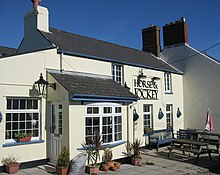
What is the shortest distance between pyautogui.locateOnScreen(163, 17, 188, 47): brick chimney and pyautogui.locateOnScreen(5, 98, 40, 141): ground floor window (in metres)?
12.7

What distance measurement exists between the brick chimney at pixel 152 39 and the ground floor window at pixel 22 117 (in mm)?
12585

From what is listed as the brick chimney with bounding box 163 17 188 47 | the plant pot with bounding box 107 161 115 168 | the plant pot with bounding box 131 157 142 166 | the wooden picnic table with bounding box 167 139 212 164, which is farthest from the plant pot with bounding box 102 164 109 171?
the brick chimney with bounding box 163 17 188 47

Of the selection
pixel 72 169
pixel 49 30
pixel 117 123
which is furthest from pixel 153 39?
pixel 72 169

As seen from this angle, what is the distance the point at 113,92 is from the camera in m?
10.6

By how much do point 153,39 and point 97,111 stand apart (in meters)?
12.0

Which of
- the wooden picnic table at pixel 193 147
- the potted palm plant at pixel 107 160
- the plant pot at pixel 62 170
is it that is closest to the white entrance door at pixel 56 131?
the plant pot at pixel 62 170

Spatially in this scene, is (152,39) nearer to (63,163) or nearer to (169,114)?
(169,114)

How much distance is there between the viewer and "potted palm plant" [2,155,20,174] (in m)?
8.37

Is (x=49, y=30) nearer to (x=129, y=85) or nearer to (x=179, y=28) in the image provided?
(x=129, y=85)

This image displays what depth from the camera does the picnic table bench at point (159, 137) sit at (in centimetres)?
1392

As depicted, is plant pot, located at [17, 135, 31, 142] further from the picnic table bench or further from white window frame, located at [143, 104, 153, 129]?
white window frame, located at [143, 104, 153, 129]

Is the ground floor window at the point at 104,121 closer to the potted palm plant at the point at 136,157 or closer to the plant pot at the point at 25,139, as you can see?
the potted palm plant at the point at 136,157

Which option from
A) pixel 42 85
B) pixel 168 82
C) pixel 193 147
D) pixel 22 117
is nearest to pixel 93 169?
pixel 22 117

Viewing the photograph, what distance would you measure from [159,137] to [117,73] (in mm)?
4906
